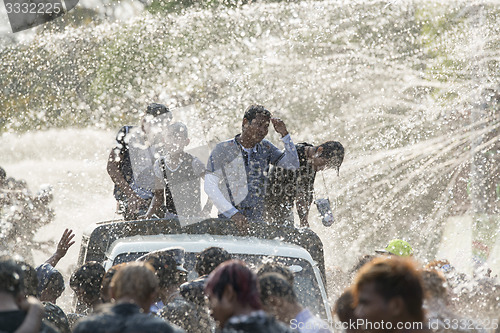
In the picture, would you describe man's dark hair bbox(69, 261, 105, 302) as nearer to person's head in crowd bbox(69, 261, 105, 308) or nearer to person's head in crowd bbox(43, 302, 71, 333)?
person's head in crowd bbox(69, 261, 105, 308)

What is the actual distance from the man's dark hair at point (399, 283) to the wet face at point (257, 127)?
337cm

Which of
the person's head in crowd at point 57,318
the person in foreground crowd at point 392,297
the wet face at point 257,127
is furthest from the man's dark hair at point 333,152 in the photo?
the person in foreground crowd at point 392,297

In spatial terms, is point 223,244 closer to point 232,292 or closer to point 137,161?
point 232,292

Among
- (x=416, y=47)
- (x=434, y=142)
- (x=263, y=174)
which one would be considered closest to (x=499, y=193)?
(x=434, y=142)

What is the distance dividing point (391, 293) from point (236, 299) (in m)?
0.68

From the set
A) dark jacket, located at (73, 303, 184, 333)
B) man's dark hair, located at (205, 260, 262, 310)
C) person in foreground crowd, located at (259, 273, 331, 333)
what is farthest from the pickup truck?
dark jacket, located at (73, 303, 184, 333)

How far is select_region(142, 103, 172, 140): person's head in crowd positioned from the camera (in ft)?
23.6

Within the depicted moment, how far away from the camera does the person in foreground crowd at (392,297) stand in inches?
126

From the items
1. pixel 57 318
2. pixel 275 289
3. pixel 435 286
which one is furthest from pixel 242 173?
pixel 275 289

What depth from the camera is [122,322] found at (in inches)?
122

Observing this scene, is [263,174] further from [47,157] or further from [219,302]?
[47,157]

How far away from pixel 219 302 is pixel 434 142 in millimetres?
14165

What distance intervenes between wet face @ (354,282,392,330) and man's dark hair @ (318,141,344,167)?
143 inches

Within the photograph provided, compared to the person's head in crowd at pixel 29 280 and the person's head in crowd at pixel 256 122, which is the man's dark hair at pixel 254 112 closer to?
the person's head in crowd at pixel 256 122
